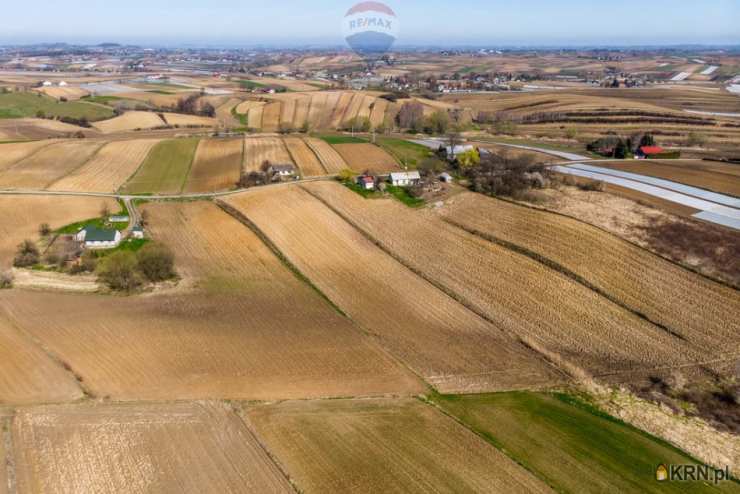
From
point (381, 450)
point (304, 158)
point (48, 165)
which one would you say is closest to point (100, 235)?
point (304, 158)

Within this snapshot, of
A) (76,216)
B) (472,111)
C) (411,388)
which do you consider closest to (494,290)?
(411,388)

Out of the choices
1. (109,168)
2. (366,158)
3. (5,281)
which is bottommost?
(5,281)

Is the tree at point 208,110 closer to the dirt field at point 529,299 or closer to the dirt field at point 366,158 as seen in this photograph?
the dirt field at point 366,158

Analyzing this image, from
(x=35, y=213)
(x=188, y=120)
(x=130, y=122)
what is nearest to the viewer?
(x=35, y=213)

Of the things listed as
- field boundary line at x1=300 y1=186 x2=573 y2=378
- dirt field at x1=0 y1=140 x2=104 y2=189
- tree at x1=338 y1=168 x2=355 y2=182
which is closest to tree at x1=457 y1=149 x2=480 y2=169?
tree at x1=338 y1=168 x2=355 y2=182

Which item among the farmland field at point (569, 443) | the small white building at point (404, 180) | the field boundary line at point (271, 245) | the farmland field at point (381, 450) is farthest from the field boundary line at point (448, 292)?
the small white building at point (404, 180)

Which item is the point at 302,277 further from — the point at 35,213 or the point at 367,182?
the point at 35,213

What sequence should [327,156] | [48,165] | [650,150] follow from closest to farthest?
[650,150], [48,165], [327,156]
